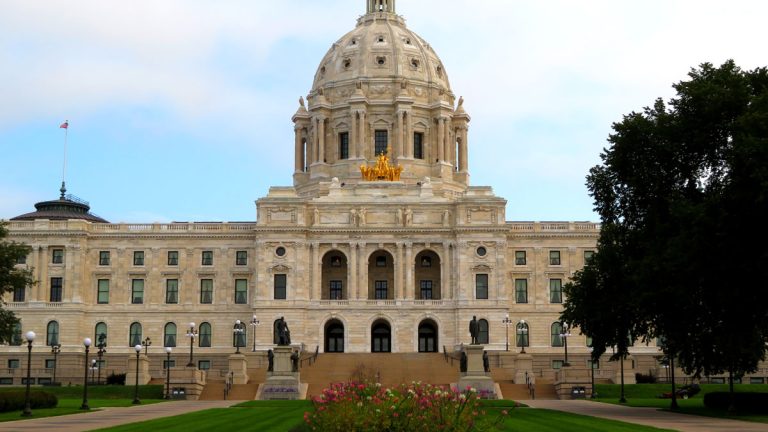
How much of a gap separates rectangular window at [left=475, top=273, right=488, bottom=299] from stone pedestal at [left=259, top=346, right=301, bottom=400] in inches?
1234

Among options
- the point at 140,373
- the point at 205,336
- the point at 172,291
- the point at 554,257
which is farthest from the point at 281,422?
the point at 554,257

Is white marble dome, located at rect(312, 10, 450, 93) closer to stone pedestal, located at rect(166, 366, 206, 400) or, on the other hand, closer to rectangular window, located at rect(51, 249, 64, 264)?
rectangular window, located at rect(51, 249, 64, 264)

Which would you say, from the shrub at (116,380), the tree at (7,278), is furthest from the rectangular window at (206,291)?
the tree at (7,278)

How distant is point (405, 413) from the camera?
85.0 feet

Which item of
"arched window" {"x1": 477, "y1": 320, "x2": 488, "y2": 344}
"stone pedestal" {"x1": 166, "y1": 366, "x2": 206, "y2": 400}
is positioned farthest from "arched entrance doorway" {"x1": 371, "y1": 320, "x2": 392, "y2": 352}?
"stone pedestal" {"x1": 166, "y1": 366, "x2": 206, "y2": 400}

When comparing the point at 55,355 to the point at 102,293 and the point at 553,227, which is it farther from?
the point at 553,227

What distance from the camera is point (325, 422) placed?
26.4 metres

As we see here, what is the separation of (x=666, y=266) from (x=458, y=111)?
245 feet

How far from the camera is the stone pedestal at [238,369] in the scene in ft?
253

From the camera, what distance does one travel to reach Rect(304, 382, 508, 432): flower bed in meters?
25.6

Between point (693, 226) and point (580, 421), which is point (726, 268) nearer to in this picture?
point (693, 226)

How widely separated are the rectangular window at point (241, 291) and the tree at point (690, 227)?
4935 centimetres

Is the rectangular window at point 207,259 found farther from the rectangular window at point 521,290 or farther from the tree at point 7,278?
the tree at point 7,278

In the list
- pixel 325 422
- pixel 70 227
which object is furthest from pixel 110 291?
pixel 325 422
